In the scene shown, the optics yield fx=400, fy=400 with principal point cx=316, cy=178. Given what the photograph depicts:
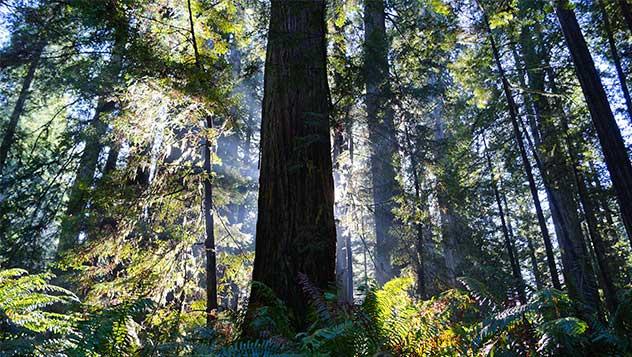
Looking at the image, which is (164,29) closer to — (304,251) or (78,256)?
(78,256)

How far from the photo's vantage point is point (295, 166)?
3281 millimetres

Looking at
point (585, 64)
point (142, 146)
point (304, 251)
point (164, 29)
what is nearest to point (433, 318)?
point (304, 251)

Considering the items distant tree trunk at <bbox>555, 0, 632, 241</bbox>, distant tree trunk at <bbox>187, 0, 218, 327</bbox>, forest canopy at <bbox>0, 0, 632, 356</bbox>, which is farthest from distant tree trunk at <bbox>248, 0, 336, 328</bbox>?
distant tree trunk at <bbox>555, 0, 632, 241</bbox>

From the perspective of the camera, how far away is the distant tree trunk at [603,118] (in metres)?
5.55

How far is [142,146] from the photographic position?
496 centimetres

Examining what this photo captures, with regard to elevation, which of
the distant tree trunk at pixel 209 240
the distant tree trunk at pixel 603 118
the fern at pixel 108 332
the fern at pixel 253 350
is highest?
the distant tree trunk at pixel 603 118

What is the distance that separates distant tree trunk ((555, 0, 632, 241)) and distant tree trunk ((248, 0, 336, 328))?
11.6 feet

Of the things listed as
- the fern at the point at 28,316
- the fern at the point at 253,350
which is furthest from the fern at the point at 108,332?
the fern at the point at 253,350

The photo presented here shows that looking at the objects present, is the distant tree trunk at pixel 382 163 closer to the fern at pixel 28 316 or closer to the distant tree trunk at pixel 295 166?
the distant tree trunk at pixel 295 166

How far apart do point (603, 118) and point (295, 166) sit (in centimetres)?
536

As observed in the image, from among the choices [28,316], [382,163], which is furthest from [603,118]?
[28,316]

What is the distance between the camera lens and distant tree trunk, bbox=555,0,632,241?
555 cm

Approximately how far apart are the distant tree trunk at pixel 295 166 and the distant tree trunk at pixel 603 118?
3.54 m

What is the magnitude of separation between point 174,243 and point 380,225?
6000 millimetres
